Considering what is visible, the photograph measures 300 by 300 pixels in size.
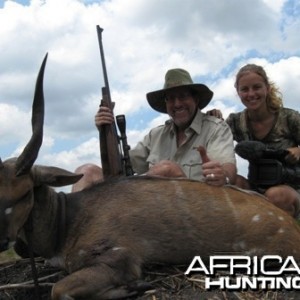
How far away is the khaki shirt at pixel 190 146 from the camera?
17.1ft

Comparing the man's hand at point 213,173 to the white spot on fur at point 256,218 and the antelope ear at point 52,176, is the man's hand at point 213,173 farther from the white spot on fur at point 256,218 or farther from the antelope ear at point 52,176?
the antelope ear at point 52,176

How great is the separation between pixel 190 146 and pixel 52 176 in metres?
1.94

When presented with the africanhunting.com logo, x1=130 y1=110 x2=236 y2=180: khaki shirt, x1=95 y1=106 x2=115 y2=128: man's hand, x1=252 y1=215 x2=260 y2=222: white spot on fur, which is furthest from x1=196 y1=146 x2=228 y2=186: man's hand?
x1=95 y1=106 x2=115 y2=128: man's hand

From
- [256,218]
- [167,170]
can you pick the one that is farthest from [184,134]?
[256,218]

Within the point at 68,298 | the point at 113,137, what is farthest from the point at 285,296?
the point at 113,137

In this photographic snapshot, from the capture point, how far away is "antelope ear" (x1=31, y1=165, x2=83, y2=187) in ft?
12.3

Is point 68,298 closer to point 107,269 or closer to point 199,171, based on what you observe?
point 107,269

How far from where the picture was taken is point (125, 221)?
3.91 meters

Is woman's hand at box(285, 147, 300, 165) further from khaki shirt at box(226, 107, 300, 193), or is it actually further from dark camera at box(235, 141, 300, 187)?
khaki shirt at box(226, 107, 300, 193)

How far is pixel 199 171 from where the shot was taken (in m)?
5.36

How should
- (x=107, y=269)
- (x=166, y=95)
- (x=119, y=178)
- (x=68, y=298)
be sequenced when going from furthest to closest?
1. (x=166, y=95)
2. (x=119, y=178)
3. (x=107, y=269)
4. (x=68, y=298)

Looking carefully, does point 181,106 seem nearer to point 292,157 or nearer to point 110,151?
point 110,151

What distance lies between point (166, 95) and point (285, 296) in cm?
265

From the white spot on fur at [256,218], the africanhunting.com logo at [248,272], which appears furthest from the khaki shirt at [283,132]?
the africanhunting.com logo at [248,272]
